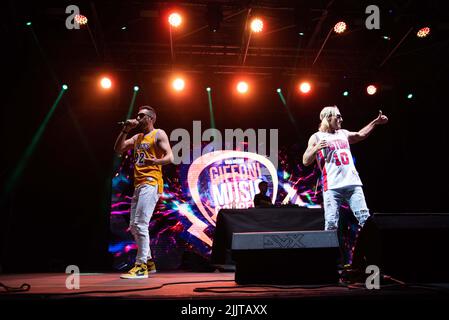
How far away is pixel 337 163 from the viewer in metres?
3.57

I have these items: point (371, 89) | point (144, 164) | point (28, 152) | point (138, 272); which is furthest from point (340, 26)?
point (28, 152)

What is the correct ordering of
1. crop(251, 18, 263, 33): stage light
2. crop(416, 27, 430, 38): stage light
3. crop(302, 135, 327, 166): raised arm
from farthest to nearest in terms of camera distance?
crop(416, 27, 430, 38): stage light
crop(251, 18, 263, 33): stage light
crop(302, 135, 327, 166): raised arm

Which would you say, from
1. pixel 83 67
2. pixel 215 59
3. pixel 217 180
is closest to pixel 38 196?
pixel 83 67

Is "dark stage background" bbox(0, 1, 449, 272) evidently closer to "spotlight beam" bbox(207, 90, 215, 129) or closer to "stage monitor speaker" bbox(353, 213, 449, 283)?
"spotlight beam" bbox(207, 90, 215, 129)

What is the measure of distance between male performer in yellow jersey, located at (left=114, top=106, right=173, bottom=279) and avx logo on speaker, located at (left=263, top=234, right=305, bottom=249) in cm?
157

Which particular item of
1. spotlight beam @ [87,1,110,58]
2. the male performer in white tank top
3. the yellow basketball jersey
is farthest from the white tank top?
spotlight beam @ [87,1,110,58]

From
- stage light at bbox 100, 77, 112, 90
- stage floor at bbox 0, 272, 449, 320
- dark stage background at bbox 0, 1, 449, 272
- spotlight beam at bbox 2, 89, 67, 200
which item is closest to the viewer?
stage floor at bbox 0, 272, 449, 320

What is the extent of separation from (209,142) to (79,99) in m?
3.09

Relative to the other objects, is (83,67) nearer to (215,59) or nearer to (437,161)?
(215,59)

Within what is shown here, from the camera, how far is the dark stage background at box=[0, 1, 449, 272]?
7012mm

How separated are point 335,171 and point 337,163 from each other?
89 mm

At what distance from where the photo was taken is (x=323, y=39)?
268 inches
